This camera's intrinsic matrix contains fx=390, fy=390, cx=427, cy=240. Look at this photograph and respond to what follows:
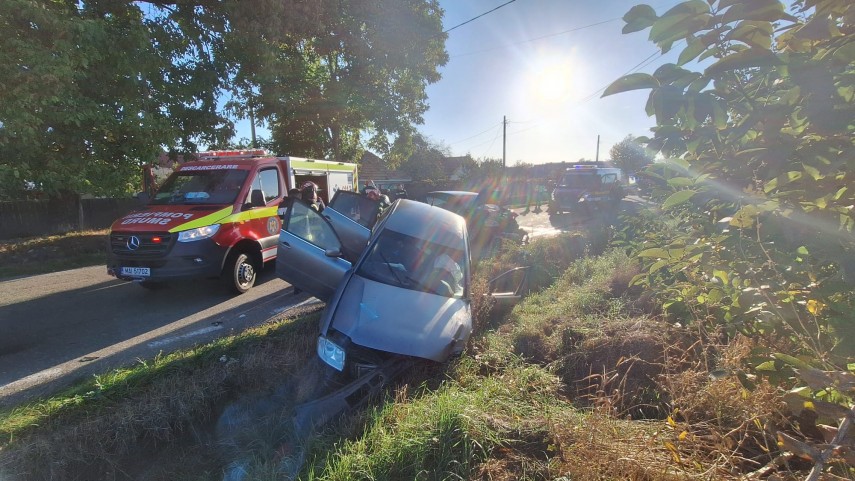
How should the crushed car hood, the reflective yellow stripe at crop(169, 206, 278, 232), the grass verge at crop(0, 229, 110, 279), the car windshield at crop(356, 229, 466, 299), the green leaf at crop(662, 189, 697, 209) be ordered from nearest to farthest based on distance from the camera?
the green leaf at crop(662, 189, 697, 209) < the crushed car hood < the car windshield at crop(356, 229, 466, 299) < the reflective yellow stripe at crop(169, 206, 278, 232) < the grass verge at crop(0, 229, 110, 279)

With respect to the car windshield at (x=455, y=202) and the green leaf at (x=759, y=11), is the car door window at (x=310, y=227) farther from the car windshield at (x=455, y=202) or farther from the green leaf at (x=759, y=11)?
the car windshield at (x=455, y=202)

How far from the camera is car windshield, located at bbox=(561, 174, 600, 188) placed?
1639 centimetres

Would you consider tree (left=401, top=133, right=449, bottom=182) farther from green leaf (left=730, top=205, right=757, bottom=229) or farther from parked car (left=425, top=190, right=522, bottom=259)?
green leaf (left=730, top=205, right=757, bottom=229)

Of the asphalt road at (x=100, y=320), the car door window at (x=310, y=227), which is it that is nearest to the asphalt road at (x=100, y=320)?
the asphalt road at (x=100, y=320)

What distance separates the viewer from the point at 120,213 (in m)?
14.7

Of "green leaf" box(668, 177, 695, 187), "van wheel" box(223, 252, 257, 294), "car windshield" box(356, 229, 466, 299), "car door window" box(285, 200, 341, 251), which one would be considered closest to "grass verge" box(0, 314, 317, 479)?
"car windshield" box(356, 229, 466, 299)

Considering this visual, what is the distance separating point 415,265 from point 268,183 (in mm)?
4638

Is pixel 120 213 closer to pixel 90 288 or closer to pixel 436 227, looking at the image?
pixel 90 288

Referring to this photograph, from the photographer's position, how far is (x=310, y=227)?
468cm

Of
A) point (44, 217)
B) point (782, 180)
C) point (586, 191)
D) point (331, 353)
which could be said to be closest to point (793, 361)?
point (782, 180)

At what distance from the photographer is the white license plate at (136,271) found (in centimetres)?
559

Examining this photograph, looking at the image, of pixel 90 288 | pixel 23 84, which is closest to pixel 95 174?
pixel 23 84

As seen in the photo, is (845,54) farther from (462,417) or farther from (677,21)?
(462,417)

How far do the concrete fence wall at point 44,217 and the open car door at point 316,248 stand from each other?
1150cm
